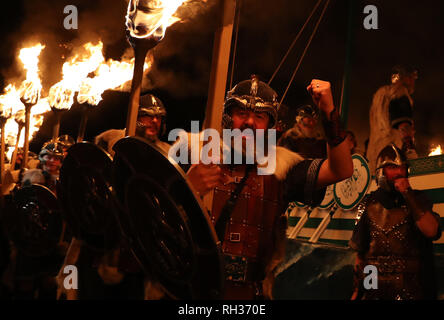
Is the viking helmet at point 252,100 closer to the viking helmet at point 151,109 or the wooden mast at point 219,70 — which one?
the wooden mast at point 219,70

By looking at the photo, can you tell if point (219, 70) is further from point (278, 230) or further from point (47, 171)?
point (47, 171)

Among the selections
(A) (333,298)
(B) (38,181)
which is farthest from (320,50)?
(B) (38,181)

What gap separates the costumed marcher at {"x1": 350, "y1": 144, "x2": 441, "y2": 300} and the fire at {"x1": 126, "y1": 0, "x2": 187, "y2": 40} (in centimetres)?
282

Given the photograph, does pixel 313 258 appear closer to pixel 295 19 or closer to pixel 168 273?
pixel 168 273

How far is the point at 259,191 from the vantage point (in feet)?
9.98

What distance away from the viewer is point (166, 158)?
2338 mm

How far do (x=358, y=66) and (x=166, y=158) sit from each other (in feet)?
21.6

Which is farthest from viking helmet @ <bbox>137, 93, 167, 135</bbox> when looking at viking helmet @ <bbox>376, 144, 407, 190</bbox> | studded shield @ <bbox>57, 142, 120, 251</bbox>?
viking helmet @ <bbox>376, 144, 407, 190</bbox>

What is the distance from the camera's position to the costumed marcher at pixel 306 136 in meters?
6.71

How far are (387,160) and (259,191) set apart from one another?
247cm

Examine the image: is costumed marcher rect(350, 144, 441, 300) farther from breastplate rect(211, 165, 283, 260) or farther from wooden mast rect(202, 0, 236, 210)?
wooden mast rect(202, 0, 236, 210)

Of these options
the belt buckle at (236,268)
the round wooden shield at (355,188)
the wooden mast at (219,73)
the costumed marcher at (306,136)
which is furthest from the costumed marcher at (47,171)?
the belt buckle at (236,268)

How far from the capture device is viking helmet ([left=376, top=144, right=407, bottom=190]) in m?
4.93
